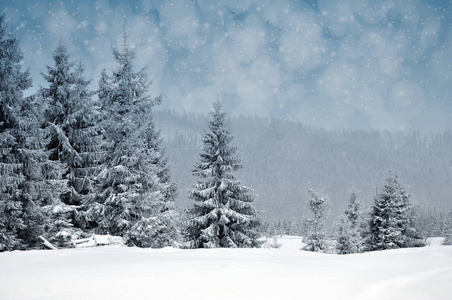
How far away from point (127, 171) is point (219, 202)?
541cm

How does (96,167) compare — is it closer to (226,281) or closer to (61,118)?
(61,118)

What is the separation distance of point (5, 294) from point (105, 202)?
12.9 metres

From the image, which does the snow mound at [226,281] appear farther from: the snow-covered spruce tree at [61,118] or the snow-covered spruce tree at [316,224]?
the snow-covered spruce tree at [316,224]

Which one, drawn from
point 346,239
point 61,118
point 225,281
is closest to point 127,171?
point 61,118

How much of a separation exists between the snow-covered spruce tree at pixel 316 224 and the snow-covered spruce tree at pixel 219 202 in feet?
31.3

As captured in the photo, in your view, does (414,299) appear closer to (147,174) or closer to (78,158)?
(147,174)

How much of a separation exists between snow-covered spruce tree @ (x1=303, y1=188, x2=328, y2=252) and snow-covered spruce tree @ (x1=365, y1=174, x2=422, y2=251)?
3.57 meters

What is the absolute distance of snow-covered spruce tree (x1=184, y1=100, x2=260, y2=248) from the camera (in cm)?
1705

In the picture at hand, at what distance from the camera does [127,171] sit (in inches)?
632

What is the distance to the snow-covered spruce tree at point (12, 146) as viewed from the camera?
42.7 feet

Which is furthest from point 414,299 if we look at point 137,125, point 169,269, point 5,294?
point 137,125

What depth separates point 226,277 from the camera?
13.6 ft

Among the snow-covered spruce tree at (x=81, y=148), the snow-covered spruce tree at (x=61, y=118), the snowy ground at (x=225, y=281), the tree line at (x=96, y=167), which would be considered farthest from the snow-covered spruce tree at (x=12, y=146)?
the snowy ground at (x=225, y=281)

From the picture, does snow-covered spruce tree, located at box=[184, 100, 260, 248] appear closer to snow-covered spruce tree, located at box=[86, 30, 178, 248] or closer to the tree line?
the tree line
